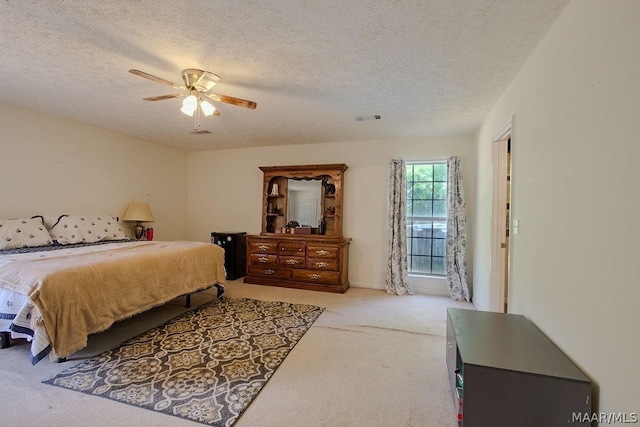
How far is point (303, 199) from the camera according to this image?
190 inches

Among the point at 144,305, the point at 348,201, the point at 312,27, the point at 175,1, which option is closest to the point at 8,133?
the point at 144,305

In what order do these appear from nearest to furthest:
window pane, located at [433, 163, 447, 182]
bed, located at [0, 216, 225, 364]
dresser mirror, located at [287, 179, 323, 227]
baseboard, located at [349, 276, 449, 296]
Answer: bed, located at [0, 216, 225, 364] → baseboard, located at [349, 276, 449, 296] → window pane, located at [433, 163, 447, 182] → dresser mirror, located at [287, 179, 323, 227]

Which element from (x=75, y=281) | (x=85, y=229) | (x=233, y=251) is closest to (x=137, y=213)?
(x=85, y=229)

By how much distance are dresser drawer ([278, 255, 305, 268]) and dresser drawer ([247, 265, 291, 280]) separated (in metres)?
0.09

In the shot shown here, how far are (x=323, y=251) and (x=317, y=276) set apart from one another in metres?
A: 0.39

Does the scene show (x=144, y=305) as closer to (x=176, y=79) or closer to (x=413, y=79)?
(x=176, y=79)

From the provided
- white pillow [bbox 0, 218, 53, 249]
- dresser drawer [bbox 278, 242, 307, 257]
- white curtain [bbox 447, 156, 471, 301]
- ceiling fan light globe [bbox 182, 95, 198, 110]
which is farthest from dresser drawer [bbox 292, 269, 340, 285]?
white pillow [bbox 0, 218, 53, 249]

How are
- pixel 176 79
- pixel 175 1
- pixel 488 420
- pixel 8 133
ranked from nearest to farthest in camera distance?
pixel 488 420 → pixel 175 1 → pixel 176 79 → pixel 8 133

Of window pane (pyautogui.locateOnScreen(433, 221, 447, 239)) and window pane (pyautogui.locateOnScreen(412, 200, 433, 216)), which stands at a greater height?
window pane (pyautogui.locateOnScreen(412, 200, 433, 216))

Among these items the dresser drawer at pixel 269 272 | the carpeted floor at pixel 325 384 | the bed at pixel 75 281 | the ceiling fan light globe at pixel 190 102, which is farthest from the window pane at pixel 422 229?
the ceiling fan light globe at pixel 190 102

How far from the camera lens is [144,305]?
105 inches

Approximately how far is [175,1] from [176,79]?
1.04 metres

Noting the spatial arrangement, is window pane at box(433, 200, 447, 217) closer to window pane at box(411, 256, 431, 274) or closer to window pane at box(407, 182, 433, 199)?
window pane at box(407, 182, 433, 199)

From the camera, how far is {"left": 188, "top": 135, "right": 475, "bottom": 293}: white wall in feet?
14.2
